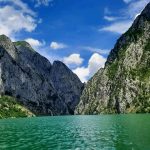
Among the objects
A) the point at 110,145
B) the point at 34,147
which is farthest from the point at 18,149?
the point at 110,145

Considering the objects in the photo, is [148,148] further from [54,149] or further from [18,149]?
[18,149]

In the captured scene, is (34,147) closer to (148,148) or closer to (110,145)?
(110,145)

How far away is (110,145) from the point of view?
69.0 metres

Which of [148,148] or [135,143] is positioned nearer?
[148,148]

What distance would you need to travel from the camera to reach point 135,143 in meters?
68.8

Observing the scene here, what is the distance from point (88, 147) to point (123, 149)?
27.1 feet

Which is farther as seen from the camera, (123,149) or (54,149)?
(54,149)

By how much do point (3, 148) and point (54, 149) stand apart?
1106cm

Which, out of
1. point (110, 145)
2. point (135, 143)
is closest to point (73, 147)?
point (110, 145)

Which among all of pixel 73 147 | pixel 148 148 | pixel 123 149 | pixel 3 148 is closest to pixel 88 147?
pixel 73 147

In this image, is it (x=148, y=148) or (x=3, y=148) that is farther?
(x=3, y=148)

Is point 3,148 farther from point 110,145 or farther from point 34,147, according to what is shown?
point 110,145

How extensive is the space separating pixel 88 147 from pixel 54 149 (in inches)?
264

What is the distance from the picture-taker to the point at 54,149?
2625 inches
